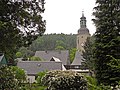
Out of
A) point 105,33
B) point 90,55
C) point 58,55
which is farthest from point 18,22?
point 58,55

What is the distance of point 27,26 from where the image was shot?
473 inches

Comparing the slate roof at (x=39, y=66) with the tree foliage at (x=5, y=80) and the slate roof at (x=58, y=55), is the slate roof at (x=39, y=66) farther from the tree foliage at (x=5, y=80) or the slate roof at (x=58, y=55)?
the tree foliage at (x=5, y=80)

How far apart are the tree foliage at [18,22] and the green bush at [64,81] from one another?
5.08 meters

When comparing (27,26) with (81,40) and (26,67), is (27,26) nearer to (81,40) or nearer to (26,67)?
(26,67)

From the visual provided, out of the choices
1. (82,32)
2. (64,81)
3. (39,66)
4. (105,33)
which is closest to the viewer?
(64,81)

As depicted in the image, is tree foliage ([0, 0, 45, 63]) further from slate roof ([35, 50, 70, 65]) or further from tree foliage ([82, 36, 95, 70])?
slate roof ([35, 50, 70, 65])

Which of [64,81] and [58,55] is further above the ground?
[58,55]

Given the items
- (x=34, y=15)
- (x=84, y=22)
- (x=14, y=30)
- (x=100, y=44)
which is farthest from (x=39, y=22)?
(x=84, y=22)

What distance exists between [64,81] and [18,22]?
21.6 ft

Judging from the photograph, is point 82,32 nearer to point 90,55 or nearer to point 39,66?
point 39,66

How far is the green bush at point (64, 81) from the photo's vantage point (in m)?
16.9

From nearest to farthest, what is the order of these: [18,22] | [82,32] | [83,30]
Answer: [18,22] → [83,30] → [82,32]

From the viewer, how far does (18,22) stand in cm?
1151

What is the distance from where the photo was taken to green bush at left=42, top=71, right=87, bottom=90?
16891 mm
